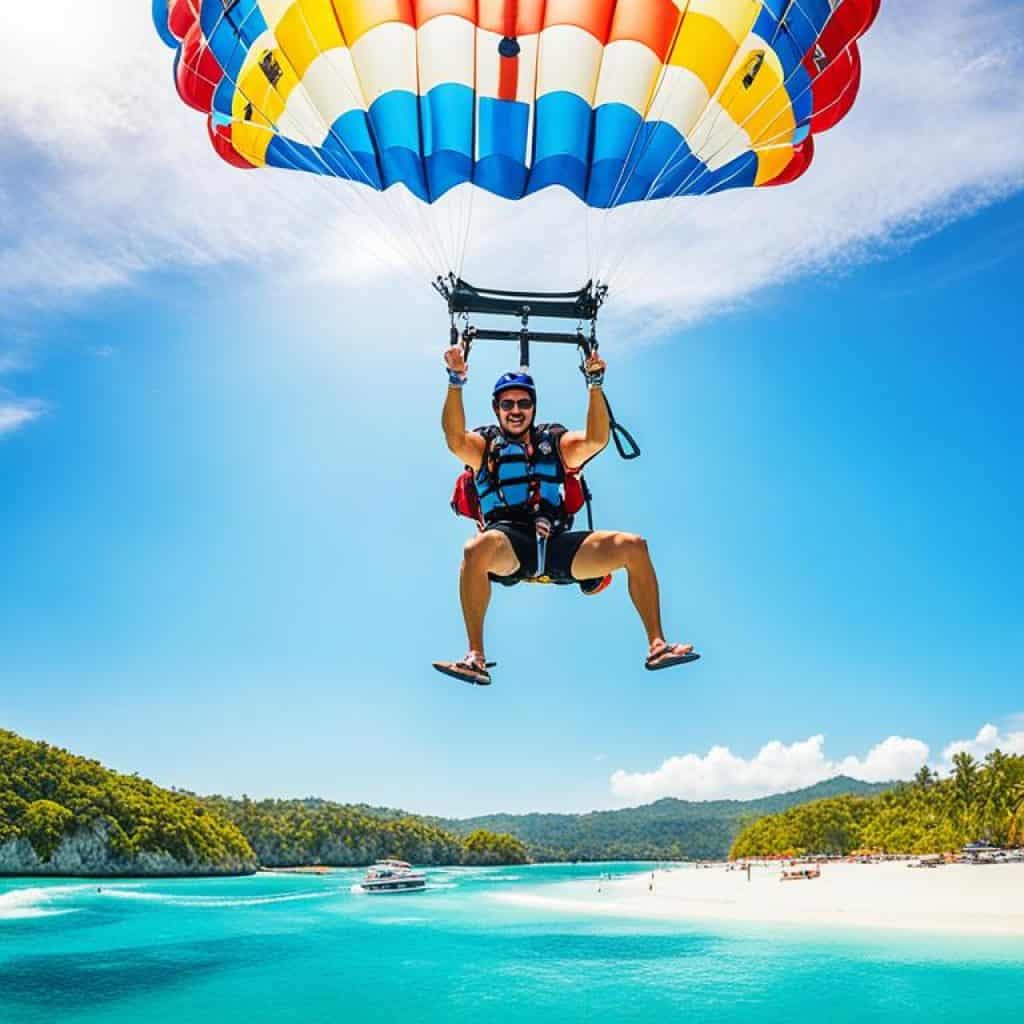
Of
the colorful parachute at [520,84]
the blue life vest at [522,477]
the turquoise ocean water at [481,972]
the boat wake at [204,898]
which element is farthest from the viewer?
the boat wake at [204,898]

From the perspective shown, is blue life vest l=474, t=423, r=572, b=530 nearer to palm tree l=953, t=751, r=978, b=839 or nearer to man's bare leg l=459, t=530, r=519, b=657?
man's bare leg l=459, t=530, r=519, b=657

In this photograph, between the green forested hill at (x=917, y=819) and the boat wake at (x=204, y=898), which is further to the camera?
the boat wake at (x=204, y=898)

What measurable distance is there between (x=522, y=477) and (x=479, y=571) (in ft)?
2.18

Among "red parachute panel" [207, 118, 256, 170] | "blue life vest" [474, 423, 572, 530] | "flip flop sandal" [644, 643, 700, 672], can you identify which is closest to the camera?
"flip flop sandal" [644, 643, 700, 672]

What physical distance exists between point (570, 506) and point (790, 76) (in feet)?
13.5

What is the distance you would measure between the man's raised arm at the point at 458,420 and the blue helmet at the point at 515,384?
0.75 ft

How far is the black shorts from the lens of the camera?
5.48 metres

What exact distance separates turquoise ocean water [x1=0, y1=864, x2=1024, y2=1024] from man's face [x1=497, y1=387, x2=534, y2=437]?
24154 millimetres

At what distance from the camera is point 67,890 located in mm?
69375

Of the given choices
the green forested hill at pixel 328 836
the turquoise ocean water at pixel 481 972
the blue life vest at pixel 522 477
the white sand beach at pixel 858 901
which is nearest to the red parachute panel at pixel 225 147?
the blue life vest at pixel 522 477

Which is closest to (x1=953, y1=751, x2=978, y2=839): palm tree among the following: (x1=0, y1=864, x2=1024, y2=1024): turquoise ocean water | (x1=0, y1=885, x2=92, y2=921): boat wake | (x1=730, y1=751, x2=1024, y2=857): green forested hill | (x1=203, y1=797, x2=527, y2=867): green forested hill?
(x1=730, y1=751, x2=1024, y2=857): green forested hill

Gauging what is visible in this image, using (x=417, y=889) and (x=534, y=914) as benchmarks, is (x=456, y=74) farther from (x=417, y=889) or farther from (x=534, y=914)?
(x=417, y=889)

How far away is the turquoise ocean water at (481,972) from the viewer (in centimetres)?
2595

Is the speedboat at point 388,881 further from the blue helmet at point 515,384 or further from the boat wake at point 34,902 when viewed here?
the blue helmet at point 515,384
